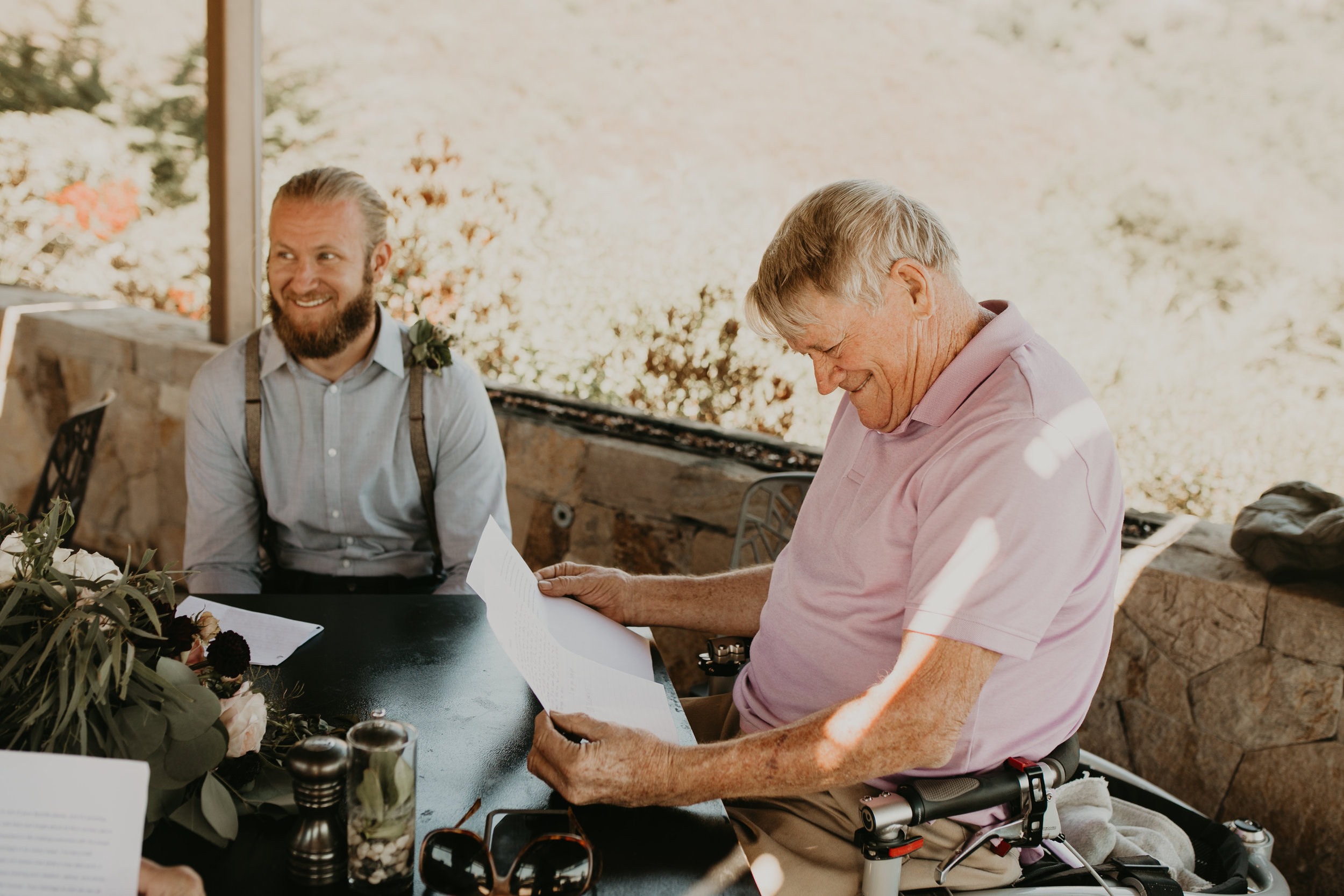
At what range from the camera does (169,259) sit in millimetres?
5680

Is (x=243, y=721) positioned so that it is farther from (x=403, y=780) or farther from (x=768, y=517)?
(x=768, y=517)

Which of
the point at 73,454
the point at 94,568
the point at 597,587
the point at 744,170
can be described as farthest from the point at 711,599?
the point at 744,170

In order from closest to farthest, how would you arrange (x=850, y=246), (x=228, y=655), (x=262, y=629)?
(x=228, y=655) < (x=850, y=246) < (x=262, y=629)

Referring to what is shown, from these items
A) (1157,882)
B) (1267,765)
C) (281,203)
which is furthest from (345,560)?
(1267,765)

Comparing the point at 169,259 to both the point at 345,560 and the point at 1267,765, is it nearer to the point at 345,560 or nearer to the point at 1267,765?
the point at 345,560

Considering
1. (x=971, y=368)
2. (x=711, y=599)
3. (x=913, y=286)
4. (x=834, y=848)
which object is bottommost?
(x=834, y=848)

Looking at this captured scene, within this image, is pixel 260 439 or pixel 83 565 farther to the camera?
pixel 260 439

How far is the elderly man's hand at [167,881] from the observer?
0.90m

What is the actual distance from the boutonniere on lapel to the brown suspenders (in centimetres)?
2

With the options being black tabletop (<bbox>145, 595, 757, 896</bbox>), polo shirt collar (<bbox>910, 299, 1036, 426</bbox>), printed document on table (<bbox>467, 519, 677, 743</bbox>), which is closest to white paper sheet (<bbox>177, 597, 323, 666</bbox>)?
black tabletop (<bbox>145, 595, 757, 896</bbox>)

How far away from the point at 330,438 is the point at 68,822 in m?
1.45

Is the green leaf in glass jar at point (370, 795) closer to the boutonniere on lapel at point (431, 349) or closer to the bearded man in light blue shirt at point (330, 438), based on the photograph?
the bearded man in light blue shirt at point (330, 438)

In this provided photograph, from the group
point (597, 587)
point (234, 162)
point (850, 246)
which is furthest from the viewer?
point (234, 162)

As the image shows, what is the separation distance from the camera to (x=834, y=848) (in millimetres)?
1419
